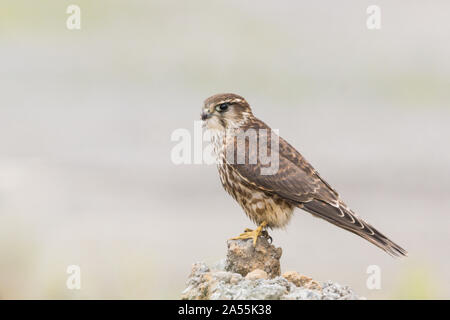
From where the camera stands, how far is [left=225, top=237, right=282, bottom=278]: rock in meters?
4.87

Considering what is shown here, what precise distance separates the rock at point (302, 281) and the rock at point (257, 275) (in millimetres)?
153

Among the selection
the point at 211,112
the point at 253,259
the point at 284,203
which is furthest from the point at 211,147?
the point at 253,259

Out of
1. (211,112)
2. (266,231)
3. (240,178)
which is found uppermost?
(211,112)

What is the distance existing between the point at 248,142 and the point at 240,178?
33 cm

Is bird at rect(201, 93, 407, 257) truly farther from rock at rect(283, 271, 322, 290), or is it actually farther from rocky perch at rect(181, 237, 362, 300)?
rock at rect(283, 271, 322, 290)

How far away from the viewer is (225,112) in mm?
5633

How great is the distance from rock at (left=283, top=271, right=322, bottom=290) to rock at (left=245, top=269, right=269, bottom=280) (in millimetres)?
153

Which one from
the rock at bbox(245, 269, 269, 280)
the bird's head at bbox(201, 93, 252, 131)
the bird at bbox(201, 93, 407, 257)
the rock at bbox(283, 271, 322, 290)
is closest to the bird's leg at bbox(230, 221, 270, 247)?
the bird at bbox(201, 93, 407, 257)

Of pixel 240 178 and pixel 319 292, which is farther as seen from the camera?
pixel 240 178
